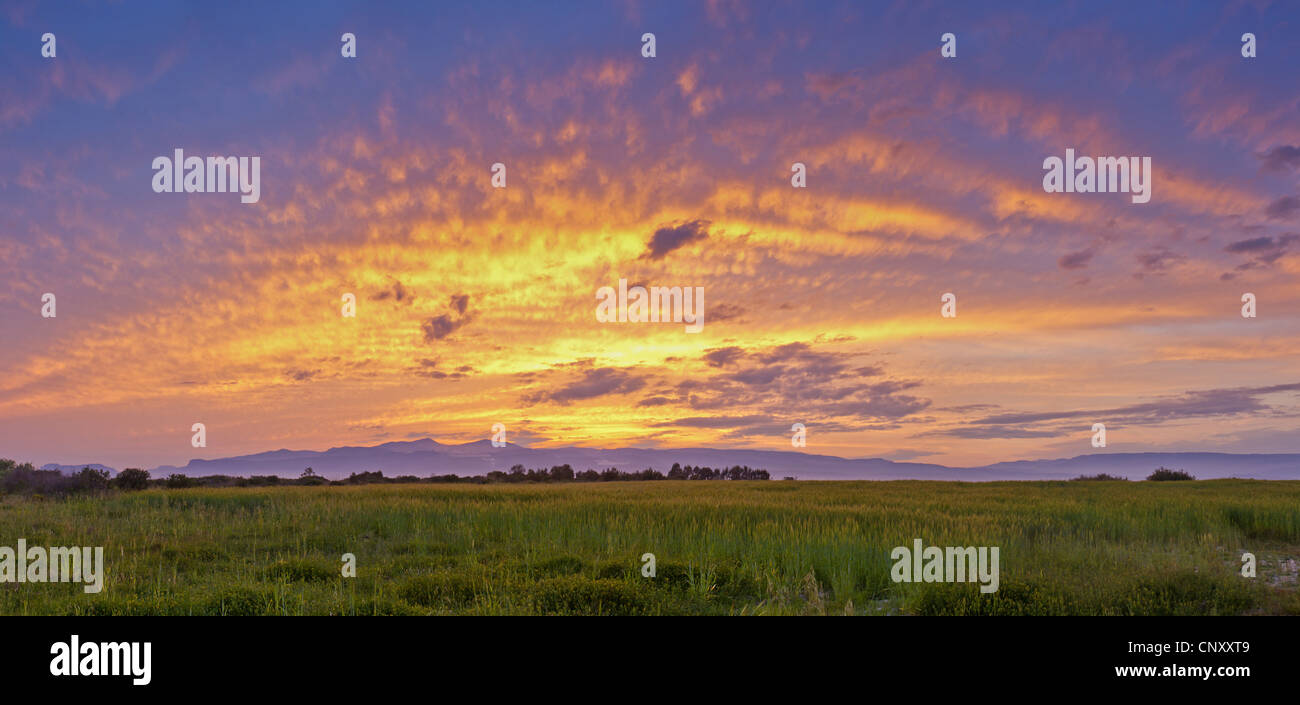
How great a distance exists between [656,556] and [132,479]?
46834 mm

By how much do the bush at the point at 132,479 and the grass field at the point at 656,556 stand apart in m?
17.6

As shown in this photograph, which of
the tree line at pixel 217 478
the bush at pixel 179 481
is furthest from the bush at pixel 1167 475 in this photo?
the bush at pixel 179 481

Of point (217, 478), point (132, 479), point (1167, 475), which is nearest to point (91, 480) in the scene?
point (132, 479)

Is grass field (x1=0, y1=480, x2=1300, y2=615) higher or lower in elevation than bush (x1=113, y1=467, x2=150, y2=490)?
higher

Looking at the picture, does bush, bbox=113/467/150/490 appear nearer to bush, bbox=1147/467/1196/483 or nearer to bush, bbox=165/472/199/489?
bush, bbox=165/472/199/489

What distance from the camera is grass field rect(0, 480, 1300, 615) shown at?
1188 centimetres

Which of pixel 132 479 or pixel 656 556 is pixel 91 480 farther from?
pixel 656 556

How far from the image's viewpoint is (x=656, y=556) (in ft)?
51.2

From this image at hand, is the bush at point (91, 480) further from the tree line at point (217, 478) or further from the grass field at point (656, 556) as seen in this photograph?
the grass field at point (656, 556)

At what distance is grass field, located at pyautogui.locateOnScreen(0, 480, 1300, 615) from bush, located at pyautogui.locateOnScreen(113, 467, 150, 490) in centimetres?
1764

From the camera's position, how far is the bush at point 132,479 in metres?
45.5

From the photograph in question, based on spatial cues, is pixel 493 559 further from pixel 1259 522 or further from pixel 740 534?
pixel 1259 522

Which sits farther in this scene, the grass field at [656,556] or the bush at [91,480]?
the bush at [91,480]

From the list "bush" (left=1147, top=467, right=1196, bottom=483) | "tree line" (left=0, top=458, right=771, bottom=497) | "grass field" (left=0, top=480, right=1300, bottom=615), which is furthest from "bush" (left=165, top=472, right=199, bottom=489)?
"bush" (left=1147, top=467, right=1196, bottom=483)
